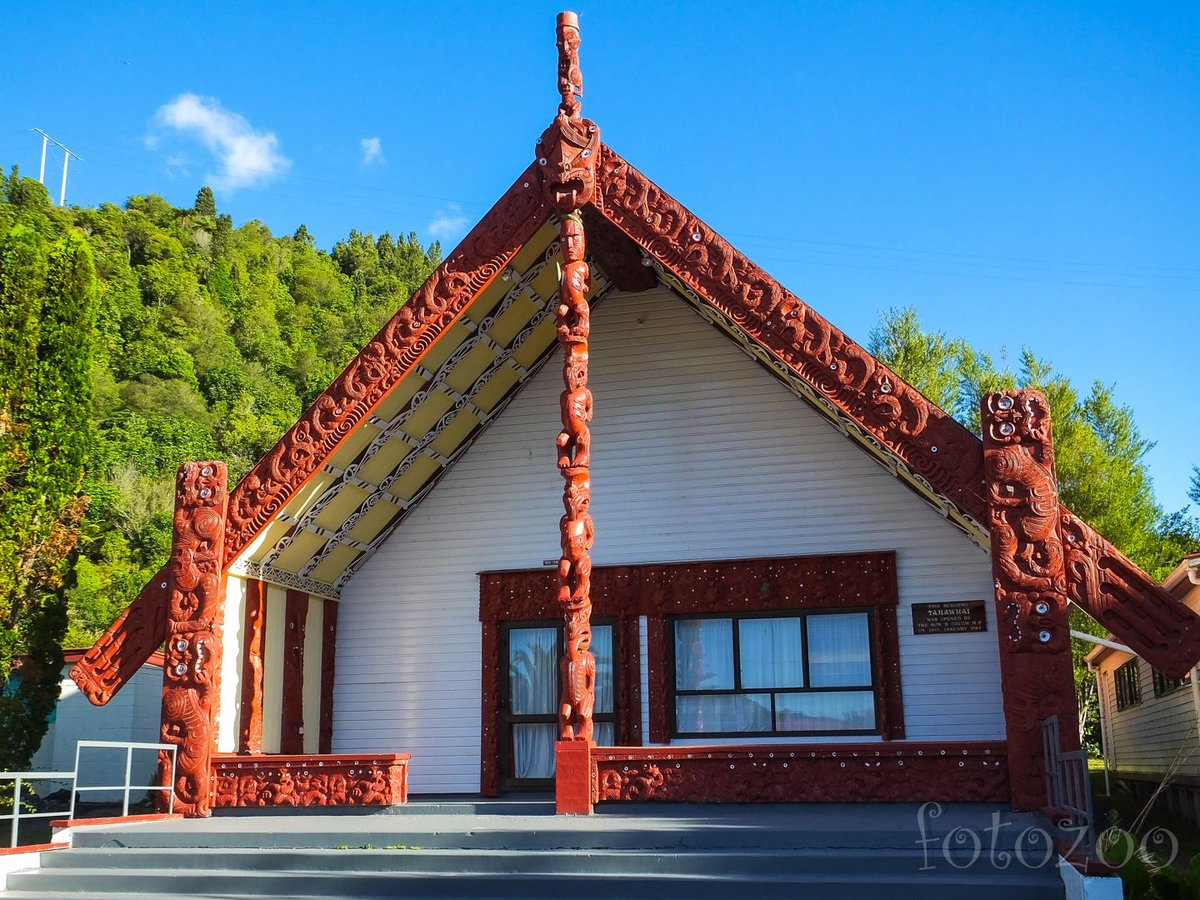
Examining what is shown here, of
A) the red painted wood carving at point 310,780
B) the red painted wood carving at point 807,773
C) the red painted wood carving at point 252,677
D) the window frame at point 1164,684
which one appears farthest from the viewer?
the window frame at point 1164,684

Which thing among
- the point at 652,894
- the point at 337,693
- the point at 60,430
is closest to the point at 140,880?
the point at 652,894

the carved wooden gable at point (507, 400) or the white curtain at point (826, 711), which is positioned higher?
the carved wooden gable at point (507, 400)

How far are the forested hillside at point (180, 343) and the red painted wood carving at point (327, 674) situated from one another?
20182 mm

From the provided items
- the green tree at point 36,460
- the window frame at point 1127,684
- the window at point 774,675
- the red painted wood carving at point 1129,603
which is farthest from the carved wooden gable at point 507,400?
the window frame at point 1127,684

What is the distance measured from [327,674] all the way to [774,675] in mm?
5154

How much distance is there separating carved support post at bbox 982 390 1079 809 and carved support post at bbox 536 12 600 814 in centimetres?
330

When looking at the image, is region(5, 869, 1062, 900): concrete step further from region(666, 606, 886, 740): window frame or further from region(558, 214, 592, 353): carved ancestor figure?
region(666, 606, 886, 740): window frame

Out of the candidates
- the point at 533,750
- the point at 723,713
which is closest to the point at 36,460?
the point at 533,750

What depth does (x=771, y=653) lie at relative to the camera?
40.6 ft

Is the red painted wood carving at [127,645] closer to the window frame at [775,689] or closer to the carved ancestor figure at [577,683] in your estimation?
the carved ancestor figure at [577,683]

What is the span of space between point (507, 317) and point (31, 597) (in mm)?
6726

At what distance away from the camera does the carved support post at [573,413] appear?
9211 millimetres

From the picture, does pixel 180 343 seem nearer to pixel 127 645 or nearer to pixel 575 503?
pixel 127 645

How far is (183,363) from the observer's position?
4881 cm
